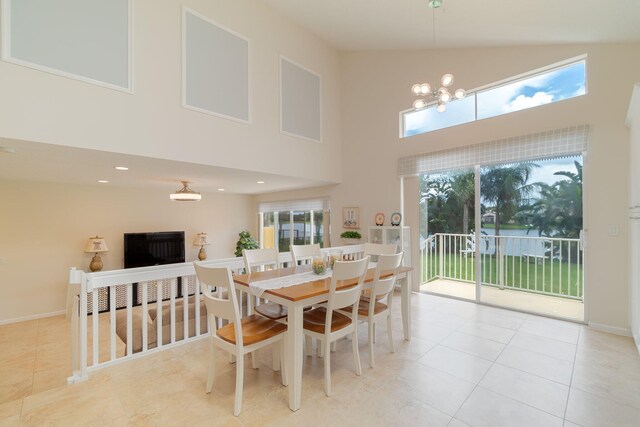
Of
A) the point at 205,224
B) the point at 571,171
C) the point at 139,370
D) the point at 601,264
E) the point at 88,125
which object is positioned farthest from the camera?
the point at 205,224

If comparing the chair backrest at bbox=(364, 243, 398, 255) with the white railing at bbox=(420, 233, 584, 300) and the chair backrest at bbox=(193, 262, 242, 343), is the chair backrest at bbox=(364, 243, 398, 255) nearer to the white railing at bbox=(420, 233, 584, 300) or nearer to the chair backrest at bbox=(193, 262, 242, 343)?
the white railing at bbox=(420, 233, 584, 300)

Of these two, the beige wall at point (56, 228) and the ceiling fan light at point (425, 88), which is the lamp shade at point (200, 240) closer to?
the beige wall at point (56, 228)

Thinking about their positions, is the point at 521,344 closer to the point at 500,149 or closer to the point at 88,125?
the point at 500,149

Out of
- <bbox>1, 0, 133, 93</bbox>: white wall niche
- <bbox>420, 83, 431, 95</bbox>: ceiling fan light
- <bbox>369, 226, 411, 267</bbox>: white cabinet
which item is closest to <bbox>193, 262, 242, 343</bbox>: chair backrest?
<bbox>1, 0, 133, 93</bbox>: white wall niche

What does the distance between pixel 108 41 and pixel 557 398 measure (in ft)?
16.8

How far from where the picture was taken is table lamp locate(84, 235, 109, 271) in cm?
501

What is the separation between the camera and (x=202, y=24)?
3.60 meters

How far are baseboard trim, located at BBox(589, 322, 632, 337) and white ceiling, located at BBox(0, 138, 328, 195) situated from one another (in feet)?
14.8

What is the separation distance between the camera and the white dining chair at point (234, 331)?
1920 millimetres

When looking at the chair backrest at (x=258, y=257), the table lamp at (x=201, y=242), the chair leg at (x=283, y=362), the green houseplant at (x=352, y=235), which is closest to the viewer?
the chair leg at (x=283, y=362)

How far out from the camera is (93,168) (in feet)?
12.1

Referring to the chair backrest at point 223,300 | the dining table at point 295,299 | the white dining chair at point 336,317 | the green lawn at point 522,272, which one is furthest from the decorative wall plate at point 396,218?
the chair backrest at point 223,300

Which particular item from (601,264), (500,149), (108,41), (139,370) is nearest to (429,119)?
(500,149)

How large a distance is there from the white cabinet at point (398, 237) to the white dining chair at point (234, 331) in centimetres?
315
